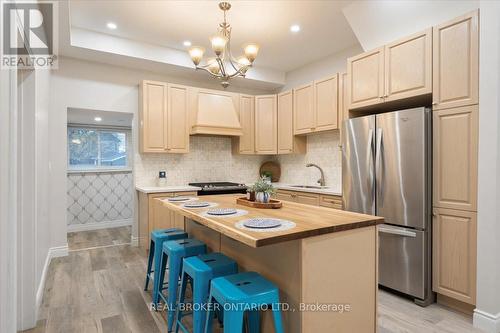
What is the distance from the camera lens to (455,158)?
2475mm

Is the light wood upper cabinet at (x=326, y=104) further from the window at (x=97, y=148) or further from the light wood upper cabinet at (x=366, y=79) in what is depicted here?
the window at (x=97, y=148)

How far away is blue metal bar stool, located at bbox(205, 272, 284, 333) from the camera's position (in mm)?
1498

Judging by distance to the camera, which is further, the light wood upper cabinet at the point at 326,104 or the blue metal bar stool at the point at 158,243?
the light wood upper cabinet at the point at 326,104

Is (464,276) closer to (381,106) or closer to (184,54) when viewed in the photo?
(381,106)

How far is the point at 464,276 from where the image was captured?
241 cm

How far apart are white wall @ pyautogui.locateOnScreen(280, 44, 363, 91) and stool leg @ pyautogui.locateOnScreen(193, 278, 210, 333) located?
373 cm

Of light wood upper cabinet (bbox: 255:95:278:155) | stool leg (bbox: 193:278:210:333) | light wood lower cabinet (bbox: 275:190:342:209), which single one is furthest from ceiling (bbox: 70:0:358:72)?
stool leg (bbox: 193:278:210:333)

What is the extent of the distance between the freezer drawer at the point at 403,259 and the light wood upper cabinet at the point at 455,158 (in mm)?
395

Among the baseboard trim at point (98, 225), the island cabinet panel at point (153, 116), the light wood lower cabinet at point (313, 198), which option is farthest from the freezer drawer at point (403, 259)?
the baseboard trim at point (98, 225)

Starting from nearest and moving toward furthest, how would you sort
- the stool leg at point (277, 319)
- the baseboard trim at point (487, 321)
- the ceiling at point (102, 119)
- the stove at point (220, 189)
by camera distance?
the stool leg at point (277, 319) < the baseboard trim at point (487, 321) < the stove at point (220, 189) < the ceiling at point (102, 119)

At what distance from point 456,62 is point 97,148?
6135mm

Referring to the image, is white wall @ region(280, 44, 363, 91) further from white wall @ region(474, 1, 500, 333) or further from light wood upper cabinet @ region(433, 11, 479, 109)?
white wall @ region(474, 1, 500, 333)

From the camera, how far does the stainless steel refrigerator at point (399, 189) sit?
262cm

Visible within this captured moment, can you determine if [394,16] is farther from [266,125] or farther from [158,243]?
[158,243]
